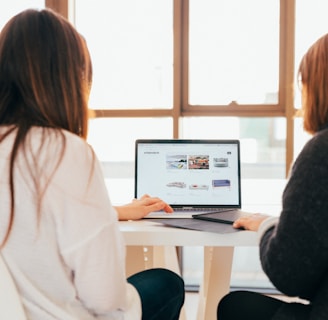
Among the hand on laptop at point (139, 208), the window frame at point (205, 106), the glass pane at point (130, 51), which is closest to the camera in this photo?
the hand on laptop at point (139, 208)

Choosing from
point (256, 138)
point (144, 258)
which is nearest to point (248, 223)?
point (144, 258)

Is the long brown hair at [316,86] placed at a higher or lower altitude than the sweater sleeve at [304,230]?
higher

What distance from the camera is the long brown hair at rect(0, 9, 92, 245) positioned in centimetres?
107

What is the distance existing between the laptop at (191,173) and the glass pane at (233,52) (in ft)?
4.16

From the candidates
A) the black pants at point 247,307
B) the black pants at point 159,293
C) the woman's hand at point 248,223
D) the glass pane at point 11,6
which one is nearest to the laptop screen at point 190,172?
the woman's hand at point 248,223

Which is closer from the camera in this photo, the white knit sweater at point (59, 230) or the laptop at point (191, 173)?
the white knit sweater at point (59, 230)

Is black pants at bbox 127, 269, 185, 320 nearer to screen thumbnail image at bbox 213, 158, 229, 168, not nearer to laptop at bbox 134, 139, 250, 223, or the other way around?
laptop at bbox 134, 139, 250, 223

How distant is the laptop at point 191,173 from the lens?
1912mm

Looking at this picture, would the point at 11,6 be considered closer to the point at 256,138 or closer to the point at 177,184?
Answer: the point at 256,138

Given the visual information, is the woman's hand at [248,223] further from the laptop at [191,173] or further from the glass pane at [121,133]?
the glass pane at [121,133]

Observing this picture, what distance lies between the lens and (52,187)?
983mm

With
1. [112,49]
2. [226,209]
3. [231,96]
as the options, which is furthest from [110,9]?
[226,209]

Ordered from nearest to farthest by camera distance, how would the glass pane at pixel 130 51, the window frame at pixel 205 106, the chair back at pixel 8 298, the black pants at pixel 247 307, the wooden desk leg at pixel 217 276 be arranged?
1. the chair back at pixel 8 298
2. the black pants at pixel 247 307
3. the wooden desk leg at pixel 217 276
4. the window frame at pixel 205 106
5. the glass pane at pixel 130 51

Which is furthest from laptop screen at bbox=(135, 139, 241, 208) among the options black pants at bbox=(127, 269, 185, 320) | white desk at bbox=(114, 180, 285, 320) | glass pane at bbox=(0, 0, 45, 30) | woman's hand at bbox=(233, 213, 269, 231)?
glass pane at bbox=(0, 0, 45, 30)
